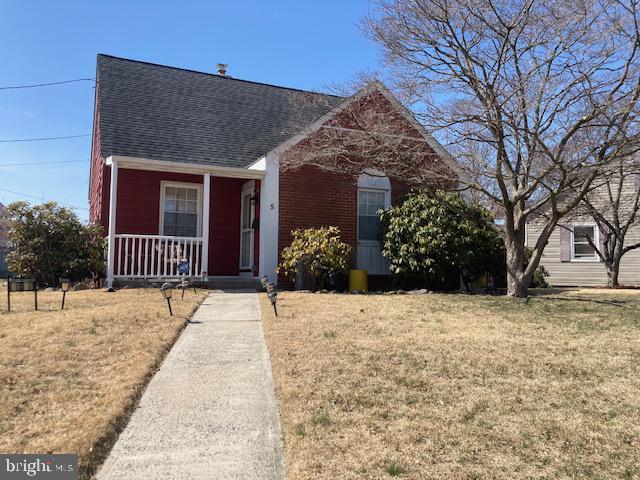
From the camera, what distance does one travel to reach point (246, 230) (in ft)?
42.8

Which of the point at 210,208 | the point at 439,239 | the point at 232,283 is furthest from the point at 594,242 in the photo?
the point at 210,208

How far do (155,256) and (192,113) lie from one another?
446 centimetres

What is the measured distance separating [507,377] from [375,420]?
1.66 meters

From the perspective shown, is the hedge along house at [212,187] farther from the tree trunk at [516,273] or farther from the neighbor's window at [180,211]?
the tree trunk at [516,273]

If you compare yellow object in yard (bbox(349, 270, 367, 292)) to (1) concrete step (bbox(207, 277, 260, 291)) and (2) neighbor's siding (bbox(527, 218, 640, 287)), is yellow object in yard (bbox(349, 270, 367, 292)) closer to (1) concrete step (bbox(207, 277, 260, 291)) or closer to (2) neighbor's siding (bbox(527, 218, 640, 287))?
(1) concrete step (bbox(207, 277, 260, 291))

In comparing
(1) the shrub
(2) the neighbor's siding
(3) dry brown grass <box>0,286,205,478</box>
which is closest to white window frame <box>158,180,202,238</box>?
(1) the shrub

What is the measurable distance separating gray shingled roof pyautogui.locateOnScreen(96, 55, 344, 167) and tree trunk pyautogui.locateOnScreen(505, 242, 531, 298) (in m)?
5.03

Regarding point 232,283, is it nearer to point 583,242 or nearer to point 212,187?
point 212,187

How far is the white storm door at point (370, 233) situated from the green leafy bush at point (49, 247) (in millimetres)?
6251

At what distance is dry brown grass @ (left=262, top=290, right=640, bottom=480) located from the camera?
119 inches

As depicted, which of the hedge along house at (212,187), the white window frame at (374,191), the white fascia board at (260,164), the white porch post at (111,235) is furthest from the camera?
the white window frame at (374,191)

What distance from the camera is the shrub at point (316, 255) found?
10727mm

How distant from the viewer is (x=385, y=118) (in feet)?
33.5

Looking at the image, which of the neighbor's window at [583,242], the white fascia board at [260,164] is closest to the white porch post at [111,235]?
the white fascia board at [260,164]
